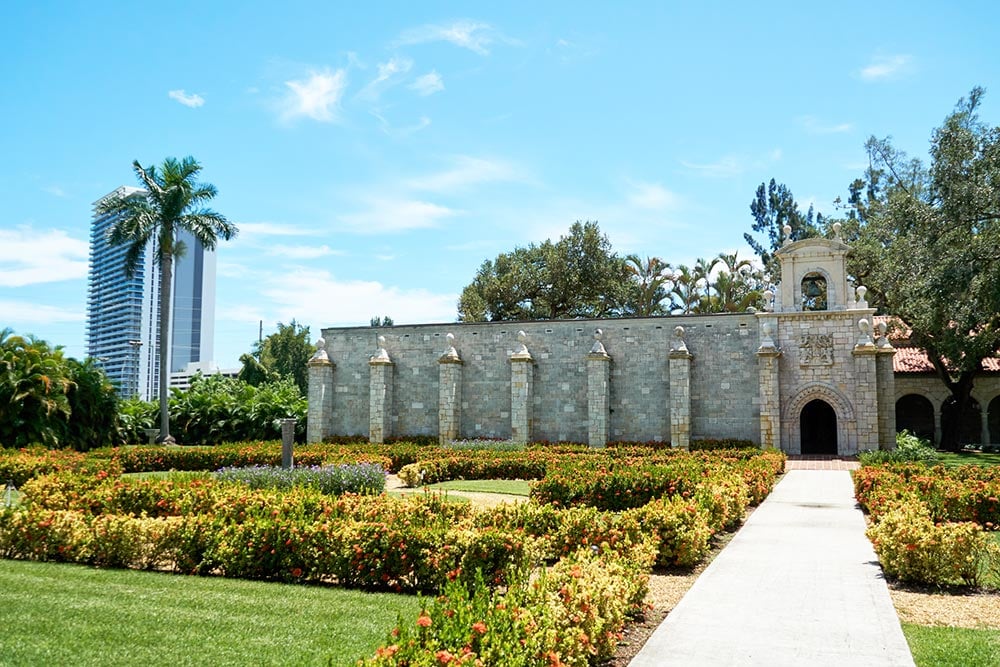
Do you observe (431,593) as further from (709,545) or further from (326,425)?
(326,425)

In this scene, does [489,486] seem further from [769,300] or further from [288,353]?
[288,353]

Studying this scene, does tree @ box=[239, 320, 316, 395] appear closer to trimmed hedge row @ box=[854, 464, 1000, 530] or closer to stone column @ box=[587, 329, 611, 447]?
stone column @ box=[587, 329, 611, 447]

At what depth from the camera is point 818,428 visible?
2933 centimetres

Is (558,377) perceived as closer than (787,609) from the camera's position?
No

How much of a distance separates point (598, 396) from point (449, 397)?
19.7 feet

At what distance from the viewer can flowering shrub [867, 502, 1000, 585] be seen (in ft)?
28.7

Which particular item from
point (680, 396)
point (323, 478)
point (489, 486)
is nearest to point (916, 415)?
point (680, 396)

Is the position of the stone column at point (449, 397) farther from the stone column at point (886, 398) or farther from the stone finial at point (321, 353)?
the stone column at point (886, 398)

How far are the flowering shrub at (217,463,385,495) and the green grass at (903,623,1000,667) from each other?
9.95 metres

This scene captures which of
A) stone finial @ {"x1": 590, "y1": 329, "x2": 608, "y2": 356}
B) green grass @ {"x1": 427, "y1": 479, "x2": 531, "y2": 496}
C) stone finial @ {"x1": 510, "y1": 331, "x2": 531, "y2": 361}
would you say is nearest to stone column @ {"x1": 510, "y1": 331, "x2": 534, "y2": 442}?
stone finial @ {"x1": 510, "y1": 331, "x2": 531, "y2": 361}

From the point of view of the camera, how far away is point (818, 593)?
26.7 ft

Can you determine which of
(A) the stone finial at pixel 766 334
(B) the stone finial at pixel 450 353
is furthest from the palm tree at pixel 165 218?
(A) the stone finial at pixel 766 334

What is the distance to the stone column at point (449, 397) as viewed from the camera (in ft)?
96.3

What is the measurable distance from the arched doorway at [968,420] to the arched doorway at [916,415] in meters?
1.22
